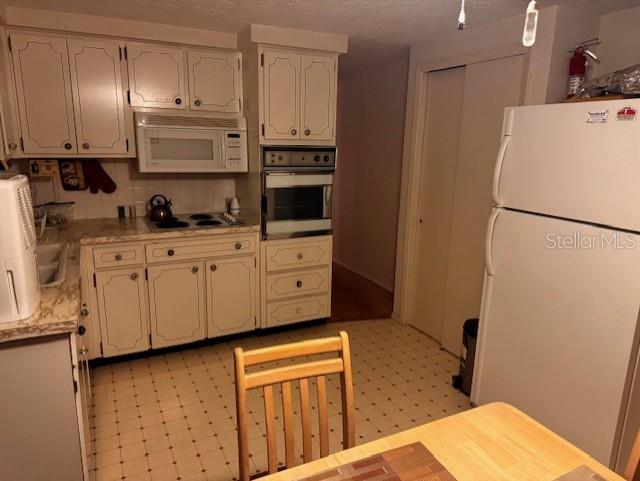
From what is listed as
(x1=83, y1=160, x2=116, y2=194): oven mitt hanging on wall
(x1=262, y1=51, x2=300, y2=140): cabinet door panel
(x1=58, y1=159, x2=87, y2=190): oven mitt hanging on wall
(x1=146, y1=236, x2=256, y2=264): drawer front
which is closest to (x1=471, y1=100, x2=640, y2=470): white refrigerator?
(x1=262, y1=51, x2=300, y2=140): cabinet door panel

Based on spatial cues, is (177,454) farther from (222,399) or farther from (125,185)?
(125,185)

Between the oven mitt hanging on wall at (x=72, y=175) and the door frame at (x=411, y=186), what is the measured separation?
96.7 inches

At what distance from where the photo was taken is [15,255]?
4.38 ft

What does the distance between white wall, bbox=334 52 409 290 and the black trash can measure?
5.90ft

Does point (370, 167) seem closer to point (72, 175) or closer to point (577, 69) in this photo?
point (577, 69)

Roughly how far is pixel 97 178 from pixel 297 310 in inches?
70.7

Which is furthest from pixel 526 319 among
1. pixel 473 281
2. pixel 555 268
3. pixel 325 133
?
pixel 325 133

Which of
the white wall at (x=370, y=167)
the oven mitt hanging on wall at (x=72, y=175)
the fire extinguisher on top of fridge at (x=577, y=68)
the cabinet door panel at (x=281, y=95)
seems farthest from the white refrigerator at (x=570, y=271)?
the oven mitt hanging on wall at (x=72, y=175)

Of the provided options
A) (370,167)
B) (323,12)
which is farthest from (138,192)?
(370,167)

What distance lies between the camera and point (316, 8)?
7.96 feet

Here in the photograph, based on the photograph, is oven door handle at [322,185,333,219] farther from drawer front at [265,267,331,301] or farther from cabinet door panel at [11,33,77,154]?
cabinet door panel at [11,33,77,154]

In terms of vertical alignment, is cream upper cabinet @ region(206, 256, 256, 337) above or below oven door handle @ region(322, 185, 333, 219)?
below

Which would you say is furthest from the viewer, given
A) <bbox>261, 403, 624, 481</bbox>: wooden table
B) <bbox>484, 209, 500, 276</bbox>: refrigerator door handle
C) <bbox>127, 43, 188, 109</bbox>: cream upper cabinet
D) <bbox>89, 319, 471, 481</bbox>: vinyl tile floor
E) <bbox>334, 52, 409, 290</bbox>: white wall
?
<bbox>334, 52, 409, 290</bbox>: white wall

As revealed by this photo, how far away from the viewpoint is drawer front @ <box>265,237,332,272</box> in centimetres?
321
